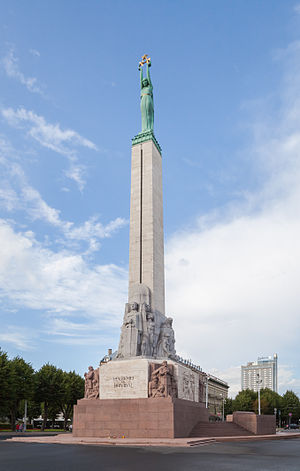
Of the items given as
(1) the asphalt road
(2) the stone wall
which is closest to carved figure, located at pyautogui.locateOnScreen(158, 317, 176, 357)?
(2) the stone wall

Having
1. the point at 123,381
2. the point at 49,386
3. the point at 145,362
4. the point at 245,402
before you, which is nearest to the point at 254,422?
the point at 145,362

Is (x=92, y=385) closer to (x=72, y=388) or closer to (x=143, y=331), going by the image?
(x=143, y=331)

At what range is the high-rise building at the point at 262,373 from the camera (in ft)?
492

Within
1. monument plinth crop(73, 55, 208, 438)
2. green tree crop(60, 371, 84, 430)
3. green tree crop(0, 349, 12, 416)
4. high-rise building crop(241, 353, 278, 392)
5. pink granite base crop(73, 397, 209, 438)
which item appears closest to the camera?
pink granite base crop(73, 397, 209, 438)

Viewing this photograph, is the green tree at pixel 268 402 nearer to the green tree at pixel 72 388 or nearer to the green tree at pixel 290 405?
the green tree at pixel 290 405

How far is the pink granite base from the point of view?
21.7 m

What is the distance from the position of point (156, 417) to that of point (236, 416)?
26.1 ft

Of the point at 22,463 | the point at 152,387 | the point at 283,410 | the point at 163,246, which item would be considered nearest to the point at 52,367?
the point at 163,246

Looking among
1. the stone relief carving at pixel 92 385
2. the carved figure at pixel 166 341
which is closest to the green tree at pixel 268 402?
the carved figure at pixel 166 341

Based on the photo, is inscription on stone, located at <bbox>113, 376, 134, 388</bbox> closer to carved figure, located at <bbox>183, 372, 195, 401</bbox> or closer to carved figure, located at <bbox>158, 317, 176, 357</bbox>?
carved figure, located at <bbox>158, 317, 176, 357</bbox>

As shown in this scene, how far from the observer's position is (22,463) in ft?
40.5

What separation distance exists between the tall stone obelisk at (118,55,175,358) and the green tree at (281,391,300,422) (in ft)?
→ 200

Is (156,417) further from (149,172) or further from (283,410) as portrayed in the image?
(283,410)

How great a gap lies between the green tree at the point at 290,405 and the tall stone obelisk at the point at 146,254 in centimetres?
6088
